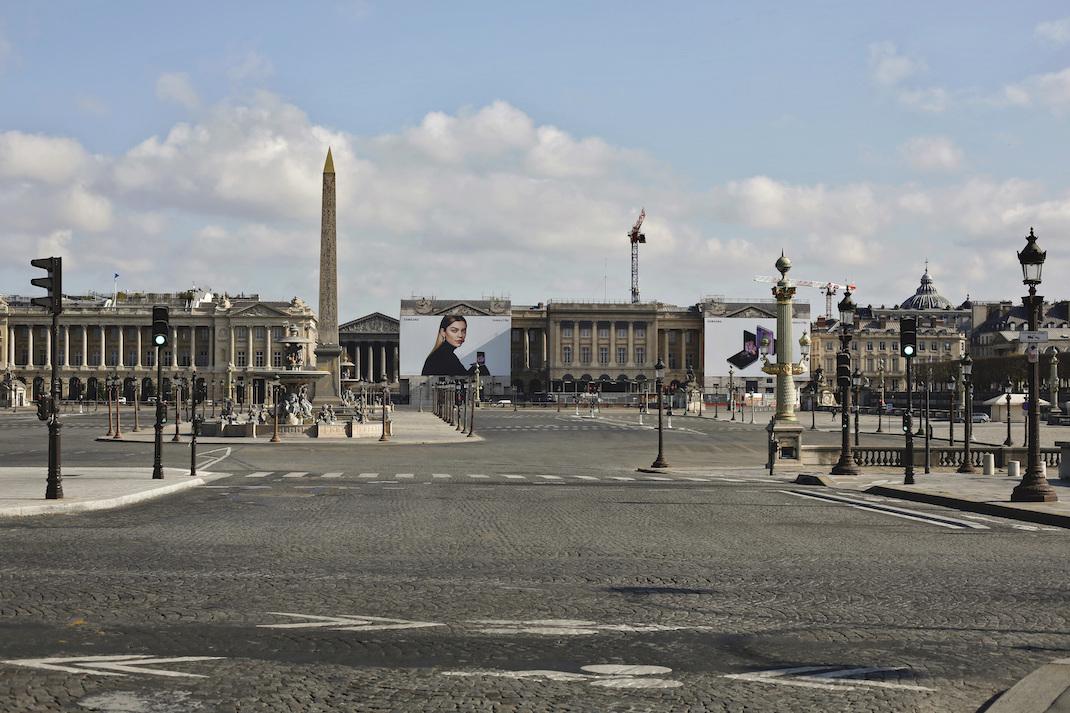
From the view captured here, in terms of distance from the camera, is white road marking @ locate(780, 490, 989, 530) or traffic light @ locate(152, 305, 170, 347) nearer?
white road marking @ locate(780, 490, 989, 530)

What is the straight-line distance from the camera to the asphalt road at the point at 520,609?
7.88 m

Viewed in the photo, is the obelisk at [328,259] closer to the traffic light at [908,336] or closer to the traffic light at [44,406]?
the traffic light at [908,336]

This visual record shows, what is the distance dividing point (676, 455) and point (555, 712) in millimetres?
44783

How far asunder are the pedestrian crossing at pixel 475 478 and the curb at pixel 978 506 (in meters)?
5.68

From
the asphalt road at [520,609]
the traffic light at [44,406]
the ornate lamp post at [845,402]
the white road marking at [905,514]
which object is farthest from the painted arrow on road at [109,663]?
the ornate lamp post at [845,402]

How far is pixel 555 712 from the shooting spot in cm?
731

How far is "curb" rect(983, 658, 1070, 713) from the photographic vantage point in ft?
23.9

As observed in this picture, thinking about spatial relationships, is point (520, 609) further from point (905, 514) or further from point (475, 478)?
point (475, 478)

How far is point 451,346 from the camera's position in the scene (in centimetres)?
19488

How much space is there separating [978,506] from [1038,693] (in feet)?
53.2

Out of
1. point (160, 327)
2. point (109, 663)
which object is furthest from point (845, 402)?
point (109, 663)

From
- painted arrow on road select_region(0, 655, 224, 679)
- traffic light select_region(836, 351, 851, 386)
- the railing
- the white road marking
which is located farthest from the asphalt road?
the railing

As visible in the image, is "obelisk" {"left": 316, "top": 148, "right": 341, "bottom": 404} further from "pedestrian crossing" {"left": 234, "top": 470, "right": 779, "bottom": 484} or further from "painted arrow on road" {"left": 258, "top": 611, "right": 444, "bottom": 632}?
"painted arrow on road" {"left": 258, "top": 611, "right": 444, "bottom": 632}

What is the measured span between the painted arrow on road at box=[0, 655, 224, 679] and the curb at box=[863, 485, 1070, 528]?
15595mm
